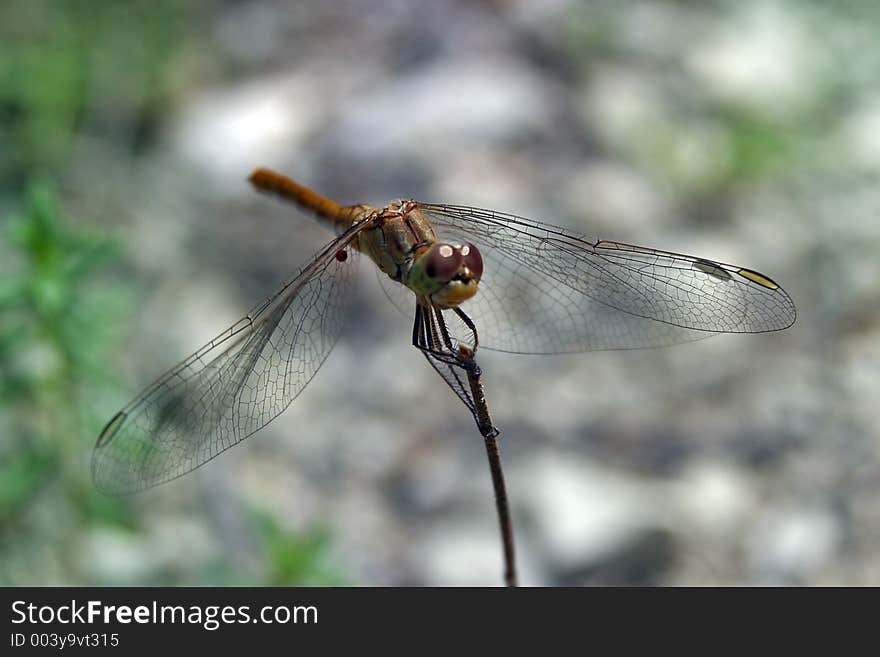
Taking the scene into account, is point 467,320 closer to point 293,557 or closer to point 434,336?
point 434,336

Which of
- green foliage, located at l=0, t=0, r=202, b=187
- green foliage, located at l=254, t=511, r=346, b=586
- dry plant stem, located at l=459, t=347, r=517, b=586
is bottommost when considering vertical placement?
dry plant stem, located at l=459, t=347, r=517, b=586

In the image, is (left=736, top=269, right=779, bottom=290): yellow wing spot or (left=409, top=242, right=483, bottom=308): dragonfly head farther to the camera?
(left=736, top=269, right=779, bottom=290): yellow wing spot

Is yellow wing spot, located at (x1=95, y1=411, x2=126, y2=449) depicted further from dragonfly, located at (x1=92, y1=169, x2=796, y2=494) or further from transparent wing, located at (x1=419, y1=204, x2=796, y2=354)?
transparent wing, located at (x1=419, y1=204, x2=796, y2=354)

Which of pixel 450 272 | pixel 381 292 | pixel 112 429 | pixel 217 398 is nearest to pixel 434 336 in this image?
pixel 450 272

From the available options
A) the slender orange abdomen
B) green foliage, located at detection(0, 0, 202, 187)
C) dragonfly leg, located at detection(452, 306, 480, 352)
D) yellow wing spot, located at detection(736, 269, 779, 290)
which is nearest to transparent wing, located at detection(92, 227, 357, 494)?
the slender orange abdomen

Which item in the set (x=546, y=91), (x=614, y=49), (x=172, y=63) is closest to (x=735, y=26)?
(x=614, y=49)

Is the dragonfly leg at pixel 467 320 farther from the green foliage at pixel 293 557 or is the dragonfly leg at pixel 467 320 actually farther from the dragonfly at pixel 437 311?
the green foliage at pixel 293 557

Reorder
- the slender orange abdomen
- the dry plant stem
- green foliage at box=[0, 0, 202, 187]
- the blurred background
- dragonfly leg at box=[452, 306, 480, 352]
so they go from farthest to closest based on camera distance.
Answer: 1. green foliage at box=[0, 0, 202, 187]
2. the blurred background
3. the slender orange abdomen
4. dragonfly leg at box=[452, 306, 480, 352]
5. the dry plant stem
